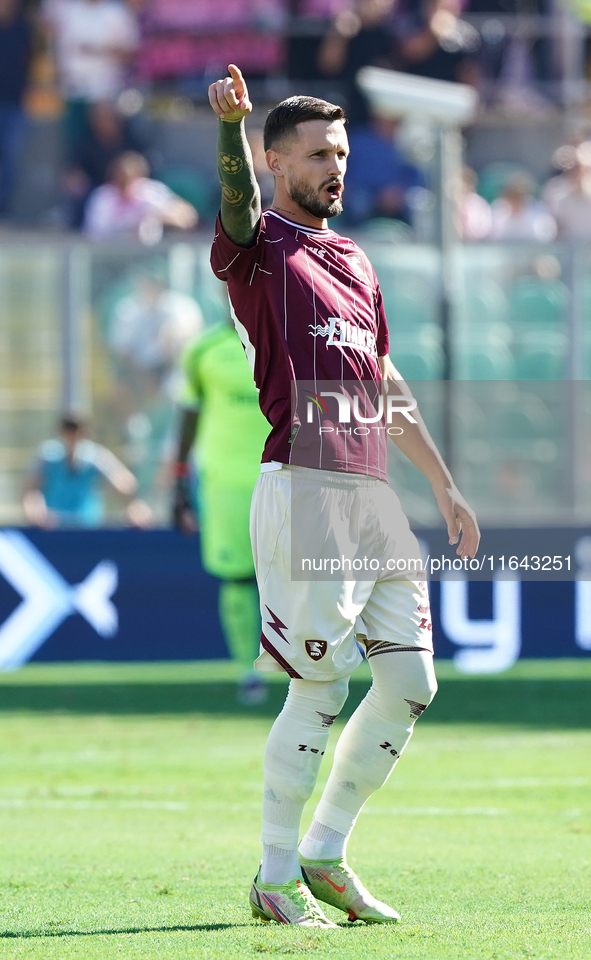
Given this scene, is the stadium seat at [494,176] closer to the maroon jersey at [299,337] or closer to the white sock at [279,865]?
the maroon jersey at [299,337]

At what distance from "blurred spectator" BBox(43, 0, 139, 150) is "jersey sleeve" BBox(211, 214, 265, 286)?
458 inches

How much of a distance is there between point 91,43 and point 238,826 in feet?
36.3

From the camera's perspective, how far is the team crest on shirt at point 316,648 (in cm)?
377

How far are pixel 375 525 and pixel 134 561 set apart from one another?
660 cm

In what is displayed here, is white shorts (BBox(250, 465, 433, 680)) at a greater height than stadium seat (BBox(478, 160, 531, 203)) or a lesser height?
lesser

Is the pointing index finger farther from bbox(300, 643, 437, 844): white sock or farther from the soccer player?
bbox(300, 643, 437, 844): white sock

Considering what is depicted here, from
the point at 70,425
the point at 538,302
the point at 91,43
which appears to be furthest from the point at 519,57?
the point at 70,425

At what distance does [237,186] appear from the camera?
364 centimetres

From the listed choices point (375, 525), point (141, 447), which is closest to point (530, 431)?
point (141, 447)

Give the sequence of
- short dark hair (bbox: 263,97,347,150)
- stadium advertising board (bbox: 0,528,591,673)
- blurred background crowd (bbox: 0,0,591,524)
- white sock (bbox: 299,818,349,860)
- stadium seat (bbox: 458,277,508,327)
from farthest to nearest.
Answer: stadium seat (bbox: 458,277,508,327)
blurred background crowd (bbox: 0,0,591,524)
stadium advertising board (bbox: 0,528,591,673)
white sock (bbox: 299,818,349,860)
short dark hair (bbox: 263,97,347,150)

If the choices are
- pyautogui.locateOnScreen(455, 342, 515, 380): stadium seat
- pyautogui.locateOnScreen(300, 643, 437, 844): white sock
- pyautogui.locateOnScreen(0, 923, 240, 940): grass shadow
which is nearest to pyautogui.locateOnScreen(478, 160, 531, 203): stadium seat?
pyautogui.locateOnScreen(455, 342, 515, 380): stadium seat

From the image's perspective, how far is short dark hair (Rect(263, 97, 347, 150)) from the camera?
12.6ft

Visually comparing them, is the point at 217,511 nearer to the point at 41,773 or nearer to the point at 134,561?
the point at 134,561

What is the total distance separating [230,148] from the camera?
361 cm
